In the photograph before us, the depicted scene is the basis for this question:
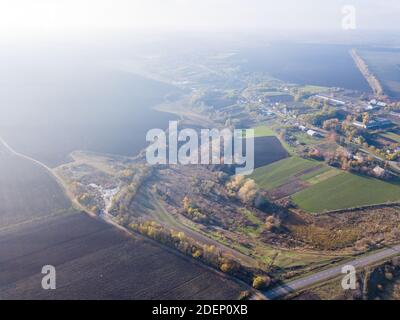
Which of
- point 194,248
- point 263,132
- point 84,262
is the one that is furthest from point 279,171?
point 84,262

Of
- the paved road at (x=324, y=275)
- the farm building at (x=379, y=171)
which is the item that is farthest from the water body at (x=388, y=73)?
the paved road at (x=324, y=275)

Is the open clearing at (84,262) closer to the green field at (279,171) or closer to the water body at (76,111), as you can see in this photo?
the water body at (76,111)

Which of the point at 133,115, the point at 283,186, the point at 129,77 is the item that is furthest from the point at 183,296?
the point at 129,77

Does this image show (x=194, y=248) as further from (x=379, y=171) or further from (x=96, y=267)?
(x=379, y=171)

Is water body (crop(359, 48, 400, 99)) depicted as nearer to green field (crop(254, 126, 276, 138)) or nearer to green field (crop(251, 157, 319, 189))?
green field (crop(254, 126, 276, 138))

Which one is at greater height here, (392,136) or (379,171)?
(392,136)
